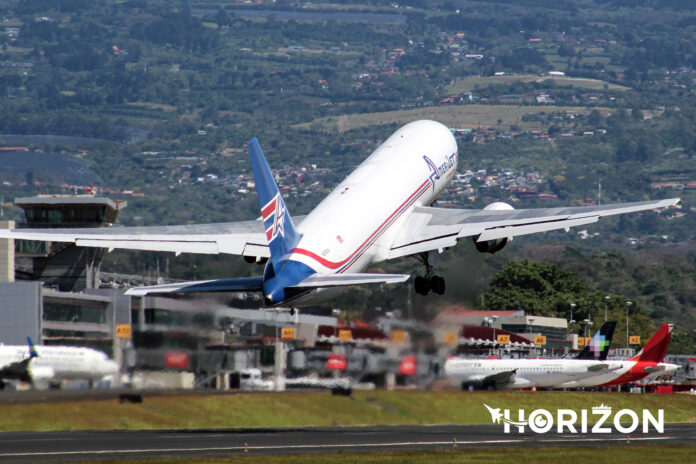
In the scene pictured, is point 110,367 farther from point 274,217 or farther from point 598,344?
point 598,344

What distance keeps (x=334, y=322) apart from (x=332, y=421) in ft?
20.6

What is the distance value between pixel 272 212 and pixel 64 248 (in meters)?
103

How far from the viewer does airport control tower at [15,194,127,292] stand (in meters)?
151

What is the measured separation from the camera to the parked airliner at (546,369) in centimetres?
8536

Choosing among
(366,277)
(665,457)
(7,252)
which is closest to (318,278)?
(366,277)

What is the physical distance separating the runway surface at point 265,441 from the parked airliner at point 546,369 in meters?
9.78

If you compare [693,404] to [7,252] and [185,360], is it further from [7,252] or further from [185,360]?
[7,252]

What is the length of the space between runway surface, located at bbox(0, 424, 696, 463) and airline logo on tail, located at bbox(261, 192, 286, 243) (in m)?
9.25

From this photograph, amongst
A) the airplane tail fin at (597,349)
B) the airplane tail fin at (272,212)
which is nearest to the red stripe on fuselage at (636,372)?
the airplane tail fin at (597,349)

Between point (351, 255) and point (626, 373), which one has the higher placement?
point (351, 255)

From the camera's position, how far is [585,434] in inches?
2773

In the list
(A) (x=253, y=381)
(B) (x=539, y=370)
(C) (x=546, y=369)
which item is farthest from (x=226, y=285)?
(C) (x=546, y=369)

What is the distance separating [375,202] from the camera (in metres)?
62.0

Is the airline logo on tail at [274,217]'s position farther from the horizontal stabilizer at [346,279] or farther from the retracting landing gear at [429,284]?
the retracting landing gear at [429,284]
